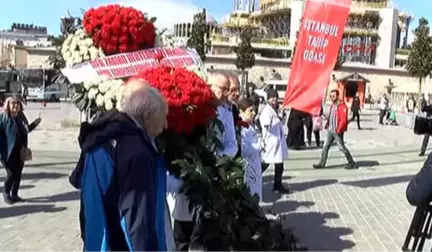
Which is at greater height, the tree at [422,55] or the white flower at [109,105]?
the tree at [422,55]

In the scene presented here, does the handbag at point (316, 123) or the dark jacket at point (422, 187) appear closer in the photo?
the dark jacket at point (422, 187)

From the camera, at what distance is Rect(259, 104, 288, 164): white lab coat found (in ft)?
32.9

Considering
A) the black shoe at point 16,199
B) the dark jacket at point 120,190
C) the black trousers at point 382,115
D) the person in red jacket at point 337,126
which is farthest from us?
the black trousers at point 382,115

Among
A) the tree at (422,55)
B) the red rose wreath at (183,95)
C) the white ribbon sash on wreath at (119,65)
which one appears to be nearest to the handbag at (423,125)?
the red rose wreath at (183,95)

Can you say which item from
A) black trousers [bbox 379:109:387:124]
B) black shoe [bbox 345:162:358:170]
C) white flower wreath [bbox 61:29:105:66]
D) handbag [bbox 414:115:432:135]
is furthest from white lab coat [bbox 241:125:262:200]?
black trousers [bbox 379:109:387:124]

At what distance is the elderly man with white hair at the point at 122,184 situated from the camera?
2926 millimetres

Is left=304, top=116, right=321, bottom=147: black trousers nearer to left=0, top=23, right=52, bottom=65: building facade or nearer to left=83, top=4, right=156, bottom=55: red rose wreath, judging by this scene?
left=83, top=4, right=156, bottom=55: red rose wreath

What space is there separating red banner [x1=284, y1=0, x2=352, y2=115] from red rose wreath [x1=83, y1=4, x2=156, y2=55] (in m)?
4.19

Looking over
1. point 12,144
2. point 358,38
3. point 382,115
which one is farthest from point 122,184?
point 358,38

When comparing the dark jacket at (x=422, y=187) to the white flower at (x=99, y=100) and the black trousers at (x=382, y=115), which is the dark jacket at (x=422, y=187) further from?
the black trousers at (x=382, y=115)

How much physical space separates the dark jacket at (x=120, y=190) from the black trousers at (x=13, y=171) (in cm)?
647

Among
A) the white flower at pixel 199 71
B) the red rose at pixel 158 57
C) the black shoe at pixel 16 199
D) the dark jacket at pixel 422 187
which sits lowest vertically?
the black shoe at pixel 16 199

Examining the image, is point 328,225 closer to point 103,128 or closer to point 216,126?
point 216,126

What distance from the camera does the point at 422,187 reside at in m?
3.47
